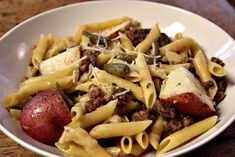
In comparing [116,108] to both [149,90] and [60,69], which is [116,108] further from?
[60,69]

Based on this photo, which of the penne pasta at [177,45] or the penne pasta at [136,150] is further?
the penne pasta at [177,45]

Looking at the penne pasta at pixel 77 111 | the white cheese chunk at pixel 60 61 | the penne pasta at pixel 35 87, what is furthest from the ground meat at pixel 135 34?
the penne pasta at pixel 77 111

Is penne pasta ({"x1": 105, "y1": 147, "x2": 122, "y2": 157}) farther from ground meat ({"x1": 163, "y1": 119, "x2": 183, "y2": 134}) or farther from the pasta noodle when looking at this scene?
ground meat ({"x1": 163, "y1": 119, "x2": 183, "y2": 134})

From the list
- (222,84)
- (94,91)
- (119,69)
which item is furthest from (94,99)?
(222,84)

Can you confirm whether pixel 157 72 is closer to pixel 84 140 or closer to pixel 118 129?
pixel 118 129

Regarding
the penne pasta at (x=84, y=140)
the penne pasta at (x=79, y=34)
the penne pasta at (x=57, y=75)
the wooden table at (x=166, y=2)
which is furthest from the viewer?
the wooden table at (x=166, y=2)

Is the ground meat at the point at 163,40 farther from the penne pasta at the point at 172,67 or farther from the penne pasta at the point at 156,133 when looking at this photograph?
the penne pasta at the point at 156,133

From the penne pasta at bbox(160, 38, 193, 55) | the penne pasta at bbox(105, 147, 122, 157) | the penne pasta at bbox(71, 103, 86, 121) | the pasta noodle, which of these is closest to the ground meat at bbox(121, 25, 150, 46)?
the pasta noodle
